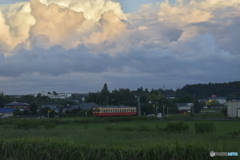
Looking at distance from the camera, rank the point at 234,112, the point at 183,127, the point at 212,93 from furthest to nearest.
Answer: the point at 212,93 → the point at 234,112 → the point at 183,127

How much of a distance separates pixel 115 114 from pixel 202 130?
44394mm

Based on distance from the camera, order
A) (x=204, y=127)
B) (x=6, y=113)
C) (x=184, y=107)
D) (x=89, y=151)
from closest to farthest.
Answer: (x=89, y=151), (x=204, y=127), (x=6, y=113), (x=184, y=107)

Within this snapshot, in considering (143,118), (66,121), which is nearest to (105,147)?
(66,121)

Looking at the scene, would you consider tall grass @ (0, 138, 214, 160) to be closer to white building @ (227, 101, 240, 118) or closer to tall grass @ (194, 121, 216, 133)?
tall grass @ (194, 121, 216, 133)

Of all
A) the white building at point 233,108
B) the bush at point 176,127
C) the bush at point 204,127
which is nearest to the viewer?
the bush at point 204,127

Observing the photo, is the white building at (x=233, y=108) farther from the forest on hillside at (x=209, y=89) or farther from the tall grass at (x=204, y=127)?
the forest on hillside at (x=209, y=89)

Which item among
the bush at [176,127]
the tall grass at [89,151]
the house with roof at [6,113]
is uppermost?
the tall grass at [89,151]

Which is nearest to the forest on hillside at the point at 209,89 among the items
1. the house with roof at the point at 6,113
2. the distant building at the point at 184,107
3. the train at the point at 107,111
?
the distant building at the point at 184,107

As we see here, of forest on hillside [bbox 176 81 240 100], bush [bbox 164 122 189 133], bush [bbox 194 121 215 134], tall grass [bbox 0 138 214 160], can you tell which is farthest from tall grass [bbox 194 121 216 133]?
forest on hillside [bbox 176 81 240 100]

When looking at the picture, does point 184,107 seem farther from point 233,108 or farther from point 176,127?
point 176,127

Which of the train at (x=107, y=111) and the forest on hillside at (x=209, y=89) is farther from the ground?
the forest on hillside at (x=209, y=89)

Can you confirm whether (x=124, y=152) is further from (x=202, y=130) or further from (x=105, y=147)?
(x=202, y=130)

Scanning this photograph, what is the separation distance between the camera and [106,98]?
113m

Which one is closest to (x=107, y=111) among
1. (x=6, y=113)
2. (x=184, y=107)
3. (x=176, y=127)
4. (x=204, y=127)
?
(x=6, y=113)
